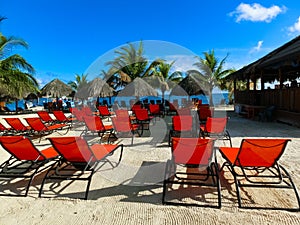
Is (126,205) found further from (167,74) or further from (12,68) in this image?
(167,74)

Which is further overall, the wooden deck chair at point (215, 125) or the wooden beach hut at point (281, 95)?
the wooden beach hut at point (281, 95)

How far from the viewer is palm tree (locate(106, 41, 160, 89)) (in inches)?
786

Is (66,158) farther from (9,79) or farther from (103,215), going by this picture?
(9,79)

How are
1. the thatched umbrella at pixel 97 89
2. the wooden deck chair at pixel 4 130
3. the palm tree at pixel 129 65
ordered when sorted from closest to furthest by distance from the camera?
the wooden deck chair at pixel 4 130
the thatched umbrella at pixel 97 89
the palm tree at pixel 129 65

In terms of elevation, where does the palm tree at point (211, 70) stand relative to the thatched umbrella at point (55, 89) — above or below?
above

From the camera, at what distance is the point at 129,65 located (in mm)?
20172

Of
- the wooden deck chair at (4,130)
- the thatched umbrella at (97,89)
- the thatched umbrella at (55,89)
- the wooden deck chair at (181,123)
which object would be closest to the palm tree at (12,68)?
the thatched umbrella at (55,89)

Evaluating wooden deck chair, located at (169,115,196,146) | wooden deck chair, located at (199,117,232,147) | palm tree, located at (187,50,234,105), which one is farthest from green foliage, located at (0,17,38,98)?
palm tree, located at (187,50,234,105)

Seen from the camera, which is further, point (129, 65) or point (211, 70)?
point (211, 70)

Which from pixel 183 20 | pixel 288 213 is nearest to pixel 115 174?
pixel 288 213

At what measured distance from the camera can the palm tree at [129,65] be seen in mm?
19953

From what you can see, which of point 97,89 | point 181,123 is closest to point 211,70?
point 97,89

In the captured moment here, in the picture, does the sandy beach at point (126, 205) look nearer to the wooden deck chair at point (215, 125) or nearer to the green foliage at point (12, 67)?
the wooden deck chair at point (215, 125)

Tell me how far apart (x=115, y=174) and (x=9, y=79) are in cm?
1462
